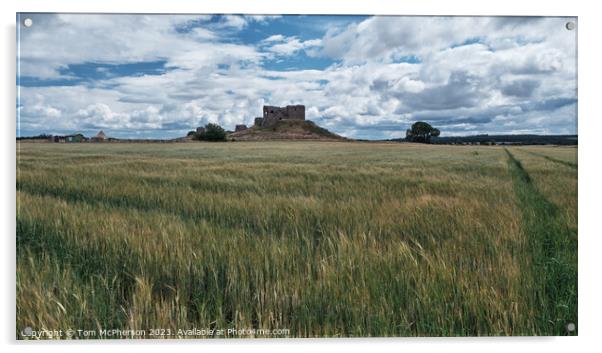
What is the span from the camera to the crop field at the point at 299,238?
8.83 feet

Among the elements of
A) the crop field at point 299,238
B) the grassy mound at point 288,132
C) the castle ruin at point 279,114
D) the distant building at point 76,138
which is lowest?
the crop field at point 299,238

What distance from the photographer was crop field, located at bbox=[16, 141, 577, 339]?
269cm

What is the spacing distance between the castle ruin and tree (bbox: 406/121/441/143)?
0.97 meters

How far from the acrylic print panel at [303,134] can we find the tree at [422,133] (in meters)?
0.01

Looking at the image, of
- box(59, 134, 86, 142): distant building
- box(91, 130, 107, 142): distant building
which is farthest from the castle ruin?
box(59, 134, 86, 142): distant building

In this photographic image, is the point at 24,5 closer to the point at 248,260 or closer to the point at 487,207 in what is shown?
the point at 248,260

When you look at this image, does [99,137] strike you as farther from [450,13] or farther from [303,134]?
[450,13]

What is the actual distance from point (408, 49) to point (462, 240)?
1.70 metres

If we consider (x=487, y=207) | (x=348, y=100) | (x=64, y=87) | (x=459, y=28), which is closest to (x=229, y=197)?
(x=348, y=100)

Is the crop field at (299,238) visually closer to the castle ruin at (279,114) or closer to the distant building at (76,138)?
the distant building at (76,138)

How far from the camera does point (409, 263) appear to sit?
2816mm

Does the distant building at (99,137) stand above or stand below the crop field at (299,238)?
above

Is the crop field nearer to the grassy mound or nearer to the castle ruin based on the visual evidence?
the grassy mound

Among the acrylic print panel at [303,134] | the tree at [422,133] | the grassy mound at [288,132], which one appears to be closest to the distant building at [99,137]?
the acrylic print panel at [303,134]
